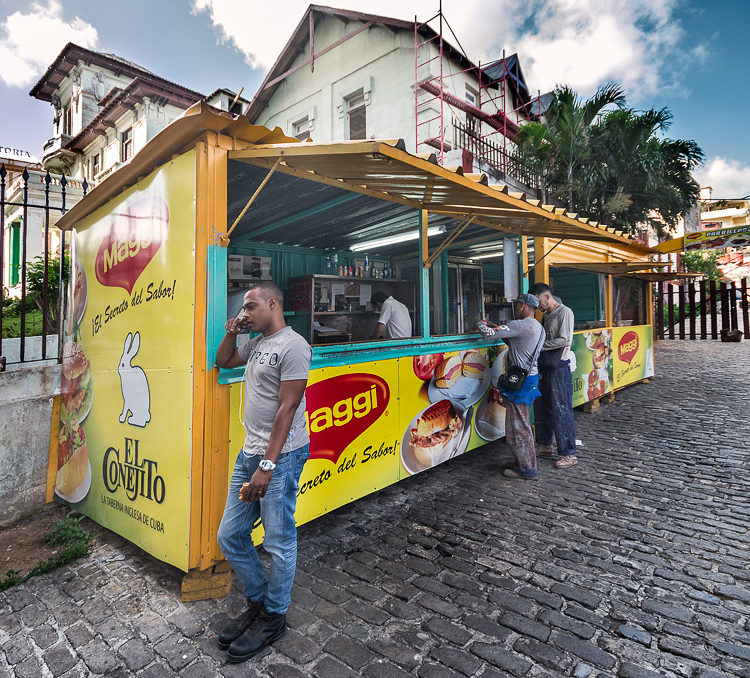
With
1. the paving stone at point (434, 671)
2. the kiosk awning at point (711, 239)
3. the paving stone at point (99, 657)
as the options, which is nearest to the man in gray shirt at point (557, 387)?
the paving stone at point (434, 671)

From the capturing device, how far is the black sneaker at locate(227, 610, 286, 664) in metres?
2.29

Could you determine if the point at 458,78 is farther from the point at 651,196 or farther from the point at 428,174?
the point at 428,174

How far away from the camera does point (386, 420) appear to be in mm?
4352

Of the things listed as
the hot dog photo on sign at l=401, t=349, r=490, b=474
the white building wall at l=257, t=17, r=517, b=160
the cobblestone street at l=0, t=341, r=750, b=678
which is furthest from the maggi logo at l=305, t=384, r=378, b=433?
the white building wall at l=257, t=17, r=517, b=160

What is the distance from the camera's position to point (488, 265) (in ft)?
31.8

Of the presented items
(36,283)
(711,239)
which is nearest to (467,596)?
(36,283)

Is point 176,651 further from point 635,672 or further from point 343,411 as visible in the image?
point 635,672

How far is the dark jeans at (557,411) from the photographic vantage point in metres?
5.48

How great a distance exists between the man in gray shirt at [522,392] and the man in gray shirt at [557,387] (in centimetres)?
65

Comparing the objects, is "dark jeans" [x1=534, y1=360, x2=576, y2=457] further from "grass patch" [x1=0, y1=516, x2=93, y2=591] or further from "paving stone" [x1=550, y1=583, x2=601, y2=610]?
"grass patch" [x1=0, y1=516, x2=93, y2=591]

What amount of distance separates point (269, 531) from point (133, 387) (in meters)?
1.77

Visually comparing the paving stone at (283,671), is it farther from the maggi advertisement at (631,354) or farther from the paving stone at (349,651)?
the maggi advertisement at (631,354)

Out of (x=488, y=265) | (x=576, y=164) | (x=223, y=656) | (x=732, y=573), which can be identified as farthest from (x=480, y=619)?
(x=576, y=164)

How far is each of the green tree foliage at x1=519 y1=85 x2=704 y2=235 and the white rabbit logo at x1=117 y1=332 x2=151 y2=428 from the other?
1420 centimetres
